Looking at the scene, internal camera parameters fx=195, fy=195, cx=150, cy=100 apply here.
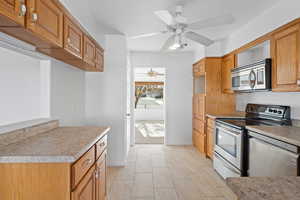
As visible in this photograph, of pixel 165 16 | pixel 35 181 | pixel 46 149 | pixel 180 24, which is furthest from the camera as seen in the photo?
pixel 180 24

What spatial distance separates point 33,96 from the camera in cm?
191

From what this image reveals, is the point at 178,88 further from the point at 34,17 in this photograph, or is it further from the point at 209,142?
the point at 34,17

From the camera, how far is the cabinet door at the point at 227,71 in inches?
142

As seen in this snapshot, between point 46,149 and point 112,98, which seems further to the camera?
point 112,98

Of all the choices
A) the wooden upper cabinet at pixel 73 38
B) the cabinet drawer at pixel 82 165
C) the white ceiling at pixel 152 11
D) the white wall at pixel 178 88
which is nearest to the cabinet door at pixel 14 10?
the wooden upper cabinet at pixel 73 38

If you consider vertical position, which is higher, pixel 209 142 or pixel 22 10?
pixel 22 10

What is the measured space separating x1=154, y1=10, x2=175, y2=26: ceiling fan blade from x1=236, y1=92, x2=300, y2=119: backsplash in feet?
5.81

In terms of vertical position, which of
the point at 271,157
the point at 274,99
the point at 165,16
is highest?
the point at 165,16

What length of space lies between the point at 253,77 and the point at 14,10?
2.82m

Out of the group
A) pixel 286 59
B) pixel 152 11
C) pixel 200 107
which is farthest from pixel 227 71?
pixel 152 11

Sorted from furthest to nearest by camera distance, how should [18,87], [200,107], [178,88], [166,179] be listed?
[178,88], [200,107], [166,179], [18,87]

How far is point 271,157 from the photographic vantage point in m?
1.86

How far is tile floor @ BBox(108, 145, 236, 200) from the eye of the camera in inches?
97.8

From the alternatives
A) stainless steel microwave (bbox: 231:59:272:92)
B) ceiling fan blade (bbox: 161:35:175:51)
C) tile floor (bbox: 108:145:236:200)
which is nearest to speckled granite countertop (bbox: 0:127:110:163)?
tile floor (bbox: 108:145:236:200)
